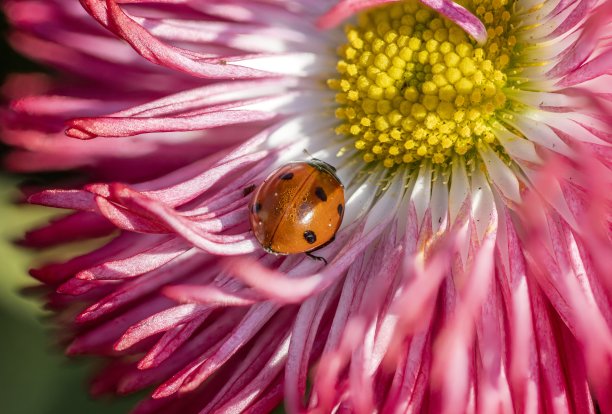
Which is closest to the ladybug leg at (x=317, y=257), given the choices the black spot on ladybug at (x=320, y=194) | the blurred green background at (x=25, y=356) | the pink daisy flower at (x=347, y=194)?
the pink daisy flower at (x=347, y=194)

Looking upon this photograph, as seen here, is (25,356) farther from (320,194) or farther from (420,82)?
(420,82)

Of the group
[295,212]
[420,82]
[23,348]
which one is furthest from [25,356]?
[420,82]

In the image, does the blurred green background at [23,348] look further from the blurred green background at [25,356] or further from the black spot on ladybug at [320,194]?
the black spot on ladybug at [320,194]

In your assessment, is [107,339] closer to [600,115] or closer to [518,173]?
[518,173]

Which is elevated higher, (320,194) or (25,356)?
(320,194)

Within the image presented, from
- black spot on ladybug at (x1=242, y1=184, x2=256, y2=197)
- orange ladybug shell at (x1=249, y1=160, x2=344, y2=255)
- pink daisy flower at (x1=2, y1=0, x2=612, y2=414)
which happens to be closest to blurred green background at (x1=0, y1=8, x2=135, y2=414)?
pink daisy flower at (x1=2, y1=0, x2=612, y2=414)
